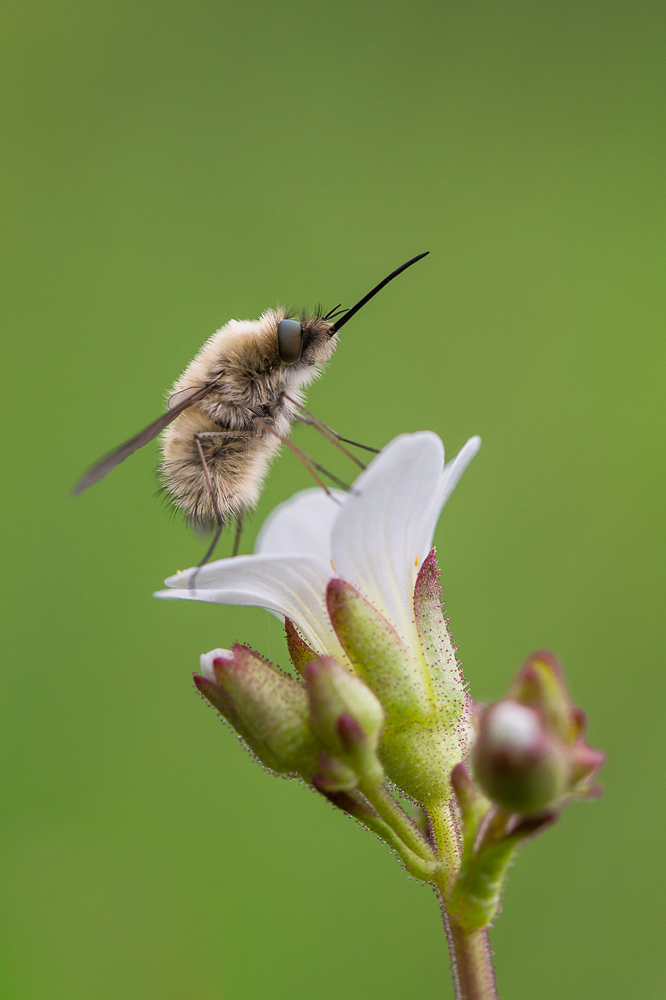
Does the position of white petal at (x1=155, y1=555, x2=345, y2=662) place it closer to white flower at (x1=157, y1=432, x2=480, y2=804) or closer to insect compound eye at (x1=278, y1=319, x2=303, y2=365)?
white flower at (x1=157, y1=432, x2=480, y2=804)

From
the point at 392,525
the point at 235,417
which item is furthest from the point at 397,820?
the point at 235,417

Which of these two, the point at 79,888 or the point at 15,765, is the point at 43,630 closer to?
the point at 15,765

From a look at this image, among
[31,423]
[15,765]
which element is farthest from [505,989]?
[31,423]

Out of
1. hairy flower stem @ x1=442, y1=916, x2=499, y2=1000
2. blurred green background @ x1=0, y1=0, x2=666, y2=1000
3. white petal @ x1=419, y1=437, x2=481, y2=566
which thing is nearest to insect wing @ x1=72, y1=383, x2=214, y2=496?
white petal @ x1=419, y1=437, x2=481, y2=566

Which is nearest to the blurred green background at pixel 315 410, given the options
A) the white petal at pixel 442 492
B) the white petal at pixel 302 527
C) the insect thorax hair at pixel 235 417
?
the insect thorax hair at pixel 235 417

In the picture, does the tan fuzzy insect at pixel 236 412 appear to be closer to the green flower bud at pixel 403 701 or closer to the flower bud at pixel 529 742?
the green flower bud at pixel 403 701
